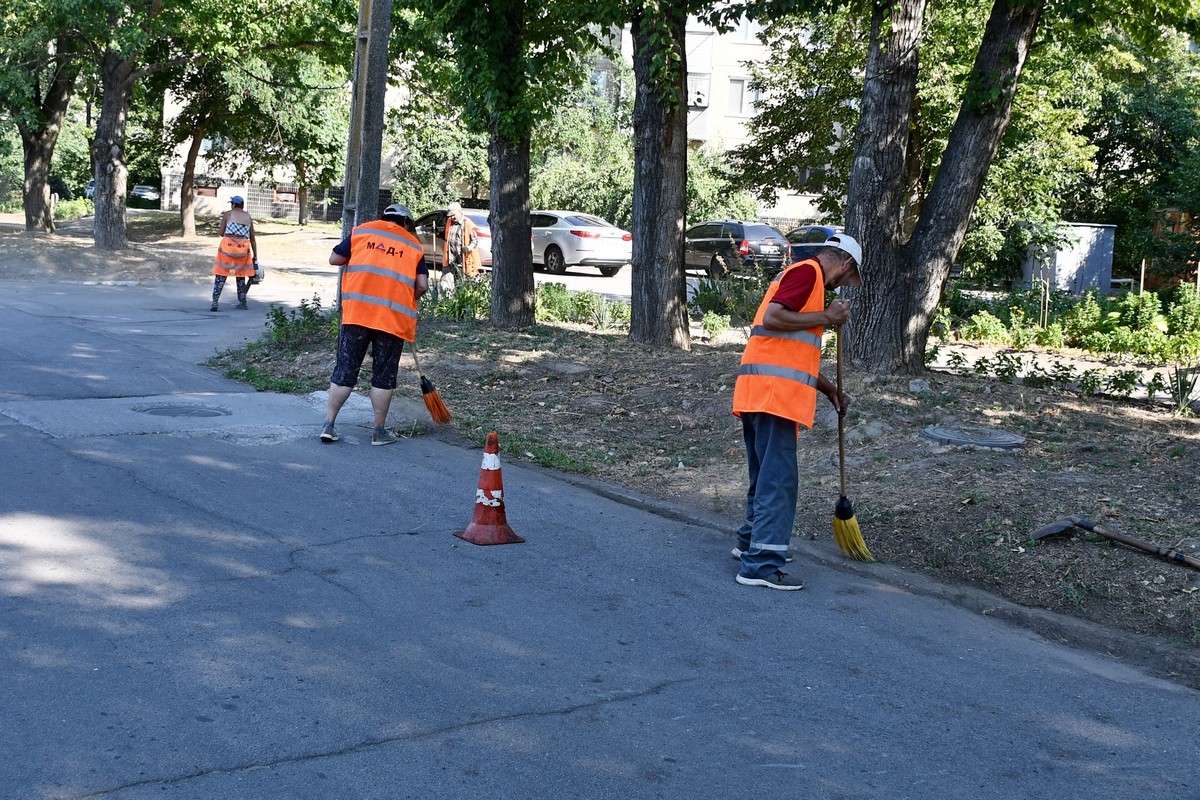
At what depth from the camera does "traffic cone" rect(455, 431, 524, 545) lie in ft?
22.4

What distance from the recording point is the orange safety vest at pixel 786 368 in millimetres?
6438

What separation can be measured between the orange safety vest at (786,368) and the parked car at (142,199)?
192 ft

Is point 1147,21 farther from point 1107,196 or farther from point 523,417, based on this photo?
point 1107,196

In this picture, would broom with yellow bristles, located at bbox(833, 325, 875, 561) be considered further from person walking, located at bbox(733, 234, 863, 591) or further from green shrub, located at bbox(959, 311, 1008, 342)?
green shrub, located at bbox(959, 311, 1008, 342)

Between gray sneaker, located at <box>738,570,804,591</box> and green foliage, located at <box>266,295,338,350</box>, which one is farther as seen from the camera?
green foliage, located at <box>266,295,338,350</box>

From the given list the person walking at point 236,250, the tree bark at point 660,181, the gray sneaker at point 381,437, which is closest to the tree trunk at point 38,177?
the person walking at point 236,250

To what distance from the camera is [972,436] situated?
28.8 feet

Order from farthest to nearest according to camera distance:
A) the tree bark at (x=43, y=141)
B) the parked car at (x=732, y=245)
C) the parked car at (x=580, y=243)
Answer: the tree bark at (x=43, y=141), the parked car at (x=580, y=243), the parked car at (x=732, y=245)

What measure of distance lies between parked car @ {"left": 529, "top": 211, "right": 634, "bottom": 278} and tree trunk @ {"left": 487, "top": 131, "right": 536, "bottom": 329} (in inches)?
598

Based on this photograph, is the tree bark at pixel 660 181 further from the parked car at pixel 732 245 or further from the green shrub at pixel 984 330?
the parked car at pixel 732 245

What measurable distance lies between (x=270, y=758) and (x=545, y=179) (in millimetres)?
37375

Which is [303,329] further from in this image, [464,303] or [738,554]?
→ [738,554]

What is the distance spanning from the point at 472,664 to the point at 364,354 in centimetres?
466

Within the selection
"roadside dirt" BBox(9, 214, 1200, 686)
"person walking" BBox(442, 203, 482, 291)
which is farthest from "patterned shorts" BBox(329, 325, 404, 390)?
"person walking" BBox(442, 203, 482, 291)
